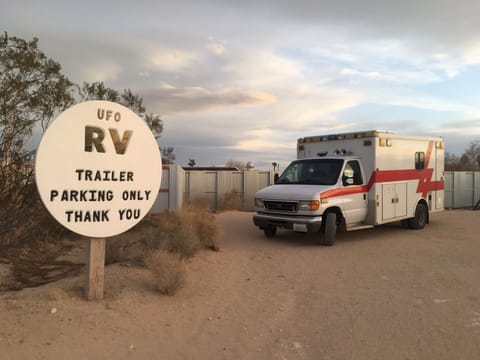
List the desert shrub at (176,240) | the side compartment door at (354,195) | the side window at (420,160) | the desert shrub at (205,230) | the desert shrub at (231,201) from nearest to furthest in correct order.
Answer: the desert shrub at (176,240) → the desert shrub at (205,230) → the side compartment door at (354,195) → the side window at (420,160) → the desert shrub at (231,201)

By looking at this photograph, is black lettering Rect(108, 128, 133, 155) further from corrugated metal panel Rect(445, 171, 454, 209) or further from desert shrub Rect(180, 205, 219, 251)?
corrugated metal panel Rect(445, 171, 454, 209)

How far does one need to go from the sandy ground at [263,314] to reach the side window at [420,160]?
16.0ft

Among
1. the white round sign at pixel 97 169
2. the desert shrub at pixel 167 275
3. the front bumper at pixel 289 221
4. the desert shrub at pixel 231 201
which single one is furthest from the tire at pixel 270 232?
the desert shrub at pixel 231 201

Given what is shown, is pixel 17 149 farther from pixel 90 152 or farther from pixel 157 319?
pixel 157 319

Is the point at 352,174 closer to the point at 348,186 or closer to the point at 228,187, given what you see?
the point at 348,186

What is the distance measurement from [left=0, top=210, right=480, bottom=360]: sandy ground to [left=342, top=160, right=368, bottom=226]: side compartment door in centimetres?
227

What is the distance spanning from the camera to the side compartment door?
34.6ft

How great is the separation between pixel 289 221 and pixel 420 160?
544 centimetres

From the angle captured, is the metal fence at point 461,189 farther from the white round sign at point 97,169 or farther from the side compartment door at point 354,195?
the white round sign at point 97,169

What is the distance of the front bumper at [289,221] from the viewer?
9.74m

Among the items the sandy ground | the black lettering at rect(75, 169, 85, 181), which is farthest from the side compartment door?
the black lettering at rect(75, 169, 85, 181)

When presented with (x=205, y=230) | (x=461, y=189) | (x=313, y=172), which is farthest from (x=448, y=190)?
(x=205, y=230)

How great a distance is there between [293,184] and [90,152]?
663 cm

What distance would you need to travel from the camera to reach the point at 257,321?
17.0 ft
